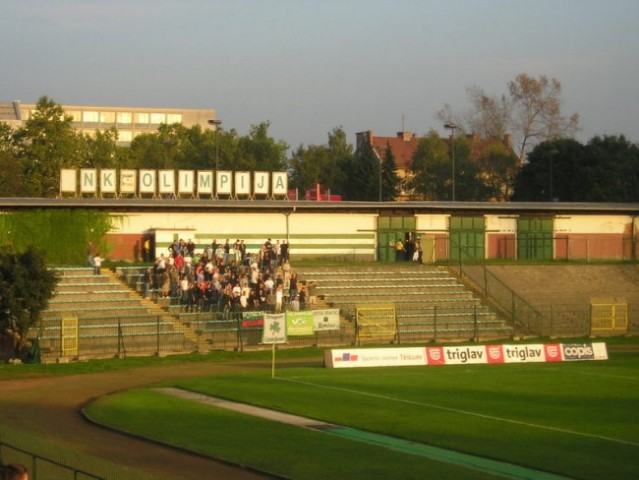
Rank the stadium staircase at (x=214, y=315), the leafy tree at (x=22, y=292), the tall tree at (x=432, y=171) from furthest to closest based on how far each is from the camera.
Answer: the tall tree at (x=432, y=171), the stadium staircase at (x=214, y=315), the leafy tree at (x=22, y=292)

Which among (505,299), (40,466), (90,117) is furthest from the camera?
(90,117)

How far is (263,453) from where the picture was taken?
23609 mm

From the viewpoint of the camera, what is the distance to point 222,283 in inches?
2051

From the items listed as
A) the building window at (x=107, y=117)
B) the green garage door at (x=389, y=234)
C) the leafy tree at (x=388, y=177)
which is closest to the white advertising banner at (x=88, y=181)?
the green garage door at (x=389, y=234)

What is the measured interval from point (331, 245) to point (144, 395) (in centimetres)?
3093

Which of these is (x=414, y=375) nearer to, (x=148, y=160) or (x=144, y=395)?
(x=144, y=395)

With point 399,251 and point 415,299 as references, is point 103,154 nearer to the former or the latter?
point 399,251

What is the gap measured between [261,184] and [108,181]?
8.55 meters

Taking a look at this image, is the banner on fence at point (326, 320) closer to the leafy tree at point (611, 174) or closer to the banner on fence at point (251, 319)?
the banner on fence at point (251, 319)

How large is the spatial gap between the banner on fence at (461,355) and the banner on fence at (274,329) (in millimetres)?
4989

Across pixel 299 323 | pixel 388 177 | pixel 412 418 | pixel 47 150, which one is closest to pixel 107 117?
pixel 47 150

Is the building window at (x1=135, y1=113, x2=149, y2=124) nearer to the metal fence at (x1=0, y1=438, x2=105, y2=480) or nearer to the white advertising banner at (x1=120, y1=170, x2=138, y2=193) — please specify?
the white advertising banner at (x1=120, y1=170, x2=138, y2=193)

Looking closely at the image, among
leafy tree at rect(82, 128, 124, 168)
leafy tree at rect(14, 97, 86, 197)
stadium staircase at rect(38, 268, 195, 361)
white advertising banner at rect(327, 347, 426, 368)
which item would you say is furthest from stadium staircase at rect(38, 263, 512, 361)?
leafy tree at rect(82, 128, 124, 168)

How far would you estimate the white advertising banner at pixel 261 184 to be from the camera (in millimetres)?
63312
